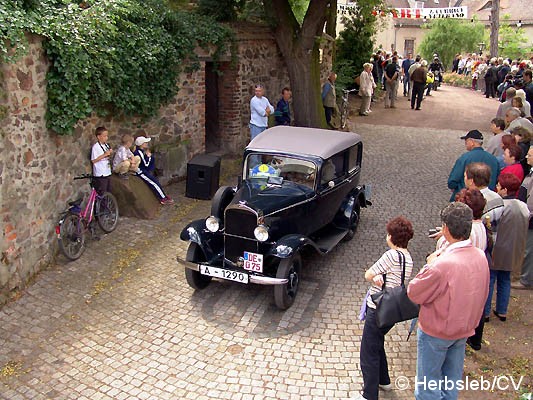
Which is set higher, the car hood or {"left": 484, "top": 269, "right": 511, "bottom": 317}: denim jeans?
the car hood

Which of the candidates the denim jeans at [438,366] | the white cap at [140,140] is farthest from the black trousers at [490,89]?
the denim jeans at [438,366]

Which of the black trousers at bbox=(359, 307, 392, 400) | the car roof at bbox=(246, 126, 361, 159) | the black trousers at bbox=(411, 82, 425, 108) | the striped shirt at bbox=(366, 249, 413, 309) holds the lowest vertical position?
the black trousers at bbox=(359, 307, 392, 400)

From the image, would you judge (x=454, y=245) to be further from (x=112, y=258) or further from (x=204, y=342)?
(x=112, y=258)

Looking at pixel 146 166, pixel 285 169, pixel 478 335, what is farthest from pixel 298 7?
pixel 478 335

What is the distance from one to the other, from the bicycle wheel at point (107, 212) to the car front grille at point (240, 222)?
2.62 meters

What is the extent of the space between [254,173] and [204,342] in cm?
272

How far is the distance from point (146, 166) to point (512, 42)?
41.2 m

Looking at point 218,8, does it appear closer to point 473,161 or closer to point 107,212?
point 107,212

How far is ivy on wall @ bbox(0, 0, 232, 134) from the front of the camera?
753 centimetres

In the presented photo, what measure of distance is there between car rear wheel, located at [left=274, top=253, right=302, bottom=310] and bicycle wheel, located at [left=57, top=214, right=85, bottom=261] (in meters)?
3.15

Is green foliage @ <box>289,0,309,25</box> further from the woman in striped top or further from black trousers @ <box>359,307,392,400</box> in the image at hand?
black trousers @ <box>359,307,392,400</box>

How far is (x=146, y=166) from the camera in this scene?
9.93 meters

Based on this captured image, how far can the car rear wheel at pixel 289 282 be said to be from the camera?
21.6 ft

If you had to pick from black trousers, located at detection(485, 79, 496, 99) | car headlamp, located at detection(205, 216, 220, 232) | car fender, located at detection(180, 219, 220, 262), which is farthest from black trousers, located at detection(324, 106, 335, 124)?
black trousers, located at detection(485, 79, 496, 99)
